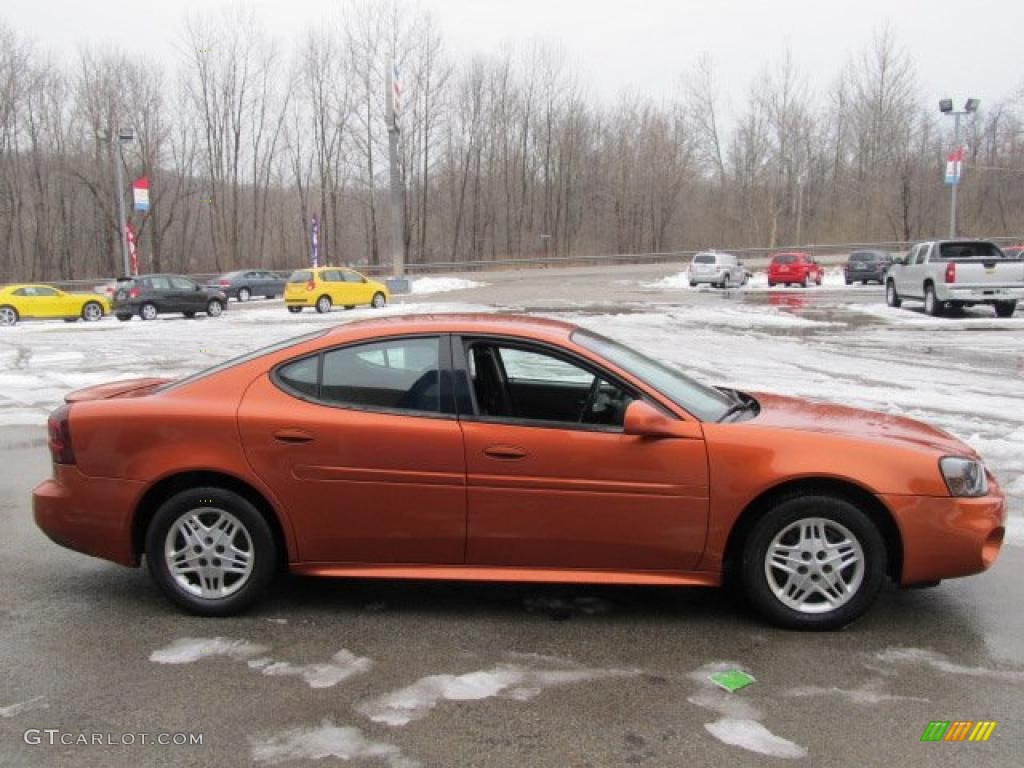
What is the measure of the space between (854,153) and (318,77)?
44.4 meters

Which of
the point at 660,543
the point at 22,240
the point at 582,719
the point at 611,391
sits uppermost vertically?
the point at 22,240

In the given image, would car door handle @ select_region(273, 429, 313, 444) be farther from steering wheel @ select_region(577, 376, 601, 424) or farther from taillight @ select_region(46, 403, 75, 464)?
steering wheel @ select_region(577, 376, 601, 424)

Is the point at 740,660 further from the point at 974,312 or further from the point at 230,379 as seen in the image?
the point at 974,312

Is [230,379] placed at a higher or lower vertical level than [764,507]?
higher

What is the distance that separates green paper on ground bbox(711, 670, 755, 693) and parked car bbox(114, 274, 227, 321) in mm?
26811

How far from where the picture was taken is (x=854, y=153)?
71.1m

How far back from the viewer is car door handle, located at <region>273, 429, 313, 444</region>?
400 cm

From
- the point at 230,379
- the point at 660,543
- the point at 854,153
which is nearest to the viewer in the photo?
the point at 660,543

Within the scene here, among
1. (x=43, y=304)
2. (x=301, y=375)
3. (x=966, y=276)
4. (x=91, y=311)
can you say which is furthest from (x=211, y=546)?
(x=91, y=311)

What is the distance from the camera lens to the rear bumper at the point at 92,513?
13.5 ft

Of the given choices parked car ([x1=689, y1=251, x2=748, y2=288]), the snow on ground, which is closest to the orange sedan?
parked car ([x1=689, y1=251, x2=748, y2=288])

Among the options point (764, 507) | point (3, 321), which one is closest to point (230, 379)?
point (764, 507)

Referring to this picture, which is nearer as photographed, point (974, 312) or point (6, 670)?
point (6, 670)

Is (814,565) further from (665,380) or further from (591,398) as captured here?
(591,398)
